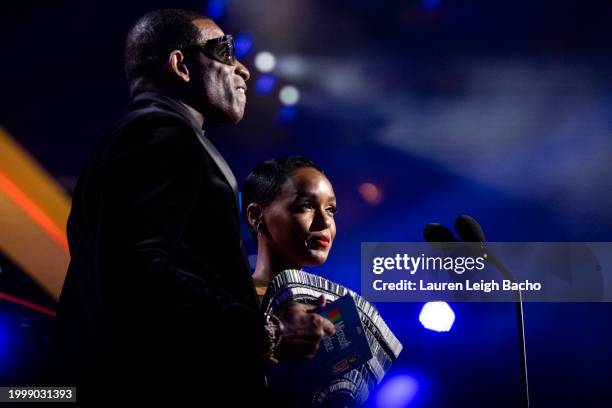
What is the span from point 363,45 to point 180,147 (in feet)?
8.80

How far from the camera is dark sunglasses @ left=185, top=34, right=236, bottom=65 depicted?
1.70 metres

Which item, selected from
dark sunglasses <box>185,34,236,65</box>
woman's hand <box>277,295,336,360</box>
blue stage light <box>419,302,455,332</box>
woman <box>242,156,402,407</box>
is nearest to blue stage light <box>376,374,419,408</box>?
blue stage light <box>419,302,455,332</box>

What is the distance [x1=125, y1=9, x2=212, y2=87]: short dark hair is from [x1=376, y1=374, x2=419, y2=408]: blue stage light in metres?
2.41

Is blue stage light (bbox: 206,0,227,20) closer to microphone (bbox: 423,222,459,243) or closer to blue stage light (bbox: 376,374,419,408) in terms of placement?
microphone (bbox: 423,222,459,243)

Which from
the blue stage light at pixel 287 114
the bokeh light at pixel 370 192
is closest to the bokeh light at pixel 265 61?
the blue stage light at pixel 287 114

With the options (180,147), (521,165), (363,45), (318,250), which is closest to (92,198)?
(180,147)

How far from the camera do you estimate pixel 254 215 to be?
263 centimetres

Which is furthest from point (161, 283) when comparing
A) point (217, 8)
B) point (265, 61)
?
point (217, 8)

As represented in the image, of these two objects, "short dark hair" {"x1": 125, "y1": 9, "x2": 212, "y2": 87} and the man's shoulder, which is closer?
the man's shoulder

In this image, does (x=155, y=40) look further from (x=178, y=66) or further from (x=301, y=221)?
(x=301, y=221)

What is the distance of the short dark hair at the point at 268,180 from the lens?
2588 mm

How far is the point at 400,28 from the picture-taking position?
3885 mm

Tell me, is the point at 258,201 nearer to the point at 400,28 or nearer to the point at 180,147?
the point at 180,147

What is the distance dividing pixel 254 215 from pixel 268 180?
146 millimetres
